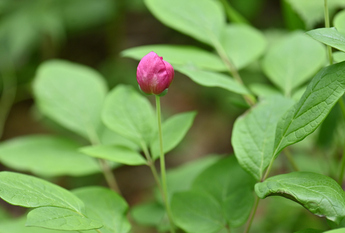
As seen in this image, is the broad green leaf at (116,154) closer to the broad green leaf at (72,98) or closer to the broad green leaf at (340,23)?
the broad green leaf at (72,98)

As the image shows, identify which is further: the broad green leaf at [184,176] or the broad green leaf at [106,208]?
the broad green leaf at [184,176]

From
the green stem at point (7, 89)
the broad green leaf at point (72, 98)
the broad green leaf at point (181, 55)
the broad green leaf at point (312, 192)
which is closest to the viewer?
the broad green leaf at point (312, 192)

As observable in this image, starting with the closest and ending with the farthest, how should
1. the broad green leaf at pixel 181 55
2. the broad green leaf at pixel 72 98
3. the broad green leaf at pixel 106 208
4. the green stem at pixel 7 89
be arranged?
the broad green leaf at pixel 106 208, the broad green leaf at pixel 181 55, the broad green leaf at pixel 72 98, the green stem at pixel 7 89

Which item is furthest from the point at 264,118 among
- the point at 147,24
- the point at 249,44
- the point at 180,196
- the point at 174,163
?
the point at 147,24

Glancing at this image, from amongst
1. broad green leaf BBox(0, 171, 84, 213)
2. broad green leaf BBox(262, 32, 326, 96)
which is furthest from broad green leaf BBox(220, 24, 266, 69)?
broad green leaf BBox(0, 171, 84, 213)

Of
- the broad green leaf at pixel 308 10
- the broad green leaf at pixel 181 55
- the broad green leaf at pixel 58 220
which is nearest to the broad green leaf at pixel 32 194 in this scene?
the broad green leaf at pixel 58 220

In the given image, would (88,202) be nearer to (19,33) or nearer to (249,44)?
(249,44)

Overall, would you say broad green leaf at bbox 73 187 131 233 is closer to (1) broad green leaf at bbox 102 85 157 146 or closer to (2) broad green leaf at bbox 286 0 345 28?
(1) broad green leaf at bbox 102 85 157 146
